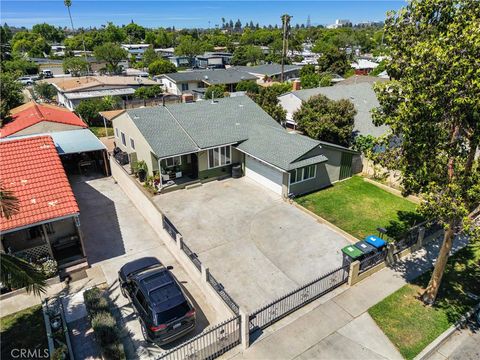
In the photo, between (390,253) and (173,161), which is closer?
(390,253)

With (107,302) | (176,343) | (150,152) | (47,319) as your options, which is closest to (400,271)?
(176,343)

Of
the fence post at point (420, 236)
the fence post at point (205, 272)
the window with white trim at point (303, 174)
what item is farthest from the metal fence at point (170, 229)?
the fence post at point (420, 236)

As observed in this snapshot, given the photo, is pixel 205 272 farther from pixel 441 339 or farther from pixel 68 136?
pixel 68 136

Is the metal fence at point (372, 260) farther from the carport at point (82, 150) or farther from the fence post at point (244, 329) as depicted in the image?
the carport at point (82, 150)

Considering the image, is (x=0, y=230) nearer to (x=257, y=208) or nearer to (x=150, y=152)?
(x=150, y=152)

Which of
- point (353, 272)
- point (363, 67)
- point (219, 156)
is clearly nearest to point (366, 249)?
point (353, 272)
